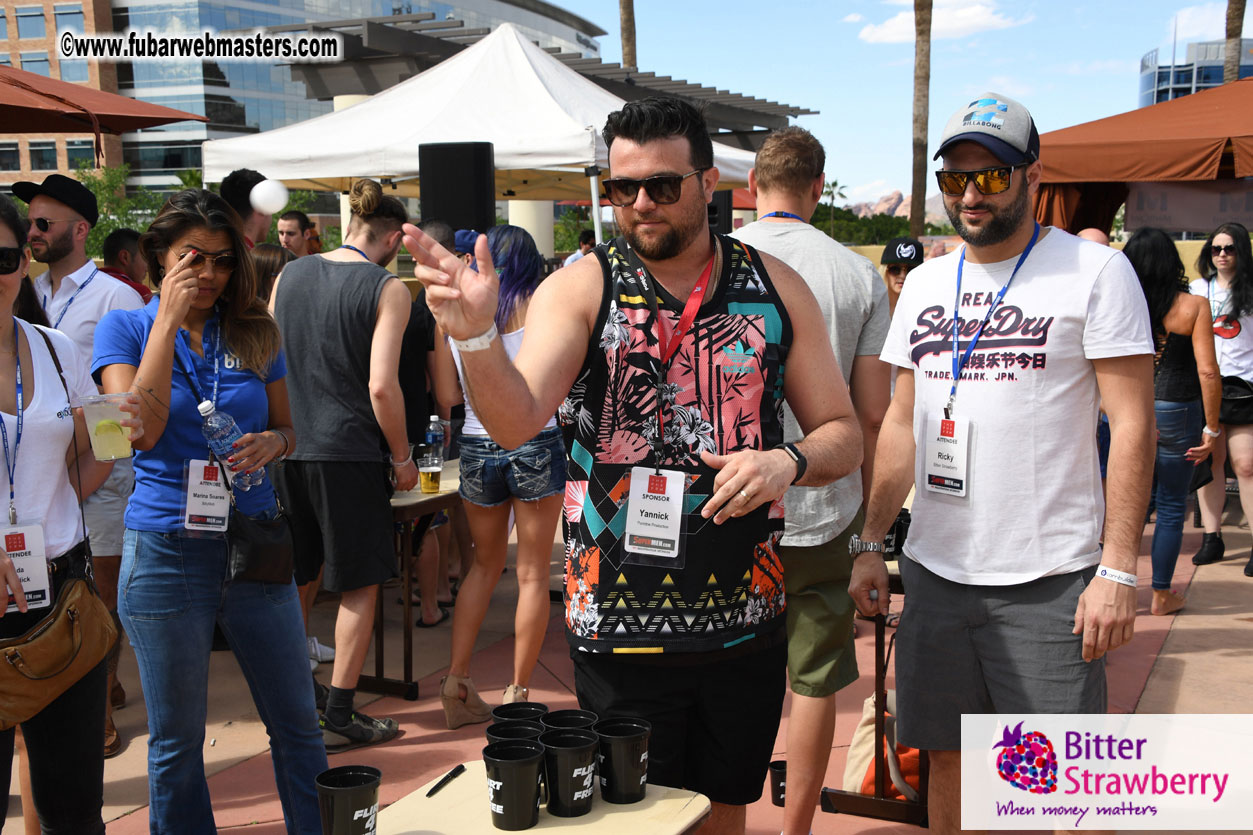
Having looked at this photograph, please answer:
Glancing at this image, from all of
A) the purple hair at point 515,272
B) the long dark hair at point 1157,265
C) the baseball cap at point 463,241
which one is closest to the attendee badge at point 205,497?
the purple hair at point 515,272

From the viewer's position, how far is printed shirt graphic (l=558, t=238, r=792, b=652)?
2.06 metres

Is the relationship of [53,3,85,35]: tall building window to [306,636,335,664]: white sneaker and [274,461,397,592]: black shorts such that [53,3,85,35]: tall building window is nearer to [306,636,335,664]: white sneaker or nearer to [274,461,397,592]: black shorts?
[306,636,335,664]: white sneaker

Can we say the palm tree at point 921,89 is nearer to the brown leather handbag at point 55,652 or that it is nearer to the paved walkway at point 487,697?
the paved walkway at point 487,697

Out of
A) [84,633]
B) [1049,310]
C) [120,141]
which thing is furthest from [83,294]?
[120,141]

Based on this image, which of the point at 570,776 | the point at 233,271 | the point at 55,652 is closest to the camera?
the point at 570,776

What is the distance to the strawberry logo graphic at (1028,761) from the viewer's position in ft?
8.32

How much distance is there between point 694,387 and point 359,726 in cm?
274

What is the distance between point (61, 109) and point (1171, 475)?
634 cm

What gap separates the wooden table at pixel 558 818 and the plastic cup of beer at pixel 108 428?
3.84ft

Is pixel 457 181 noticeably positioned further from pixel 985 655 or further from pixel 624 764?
pixel 624 764

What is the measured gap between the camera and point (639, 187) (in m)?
2.06

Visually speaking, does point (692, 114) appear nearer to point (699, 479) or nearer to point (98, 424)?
point (699, 479)

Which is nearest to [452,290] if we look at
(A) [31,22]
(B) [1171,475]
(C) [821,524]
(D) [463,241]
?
(C) [821,524]

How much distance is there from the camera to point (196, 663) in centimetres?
268
